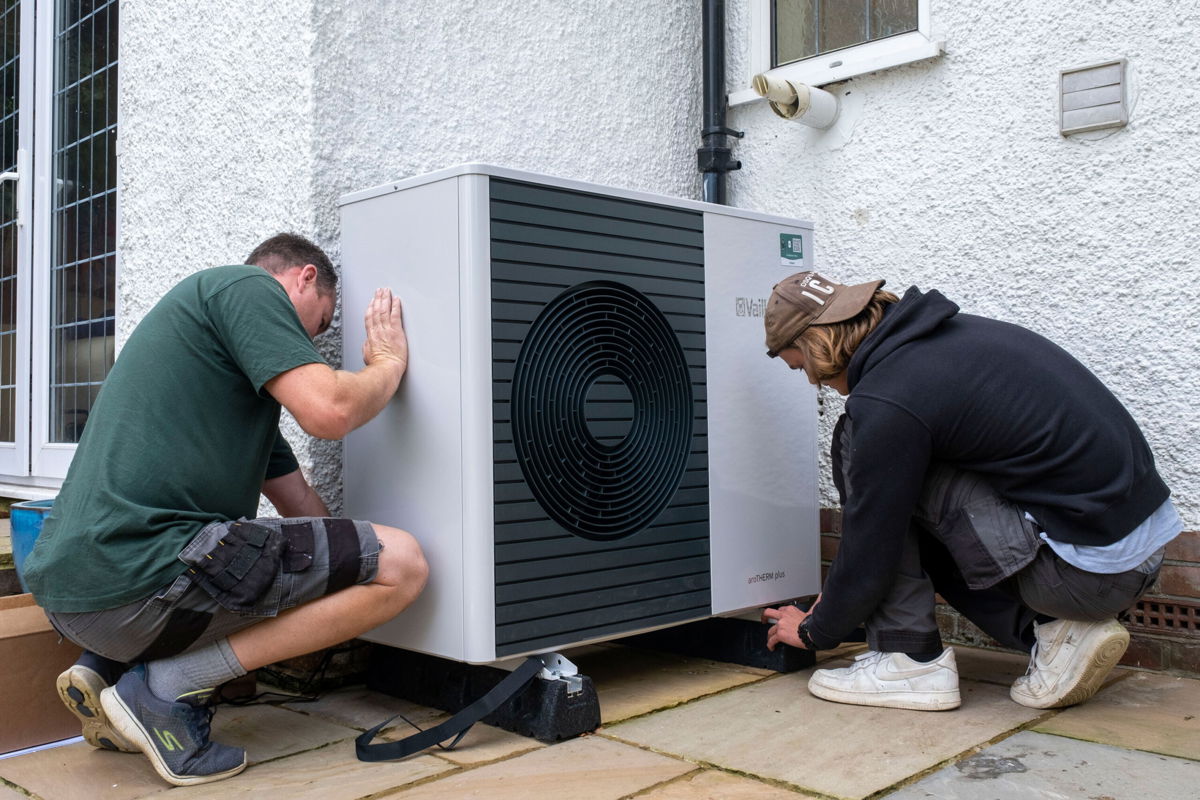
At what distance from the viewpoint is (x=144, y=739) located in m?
1.86

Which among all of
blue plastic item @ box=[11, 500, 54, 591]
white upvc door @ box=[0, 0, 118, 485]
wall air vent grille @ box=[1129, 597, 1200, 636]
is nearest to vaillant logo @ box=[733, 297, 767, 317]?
wall air vent grille @ box=[1129, 597, 1200, 636]

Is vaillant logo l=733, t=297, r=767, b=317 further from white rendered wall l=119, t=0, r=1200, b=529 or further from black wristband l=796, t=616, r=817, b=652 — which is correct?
black wristband l=796, t=616, r=817, b=652

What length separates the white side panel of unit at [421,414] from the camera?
2.06 metres

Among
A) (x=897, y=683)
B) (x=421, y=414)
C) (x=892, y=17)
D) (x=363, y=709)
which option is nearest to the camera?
(x=421, y=414)

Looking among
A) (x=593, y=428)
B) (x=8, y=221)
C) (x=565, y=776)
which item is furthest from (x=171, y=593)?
(x=8, y=221)

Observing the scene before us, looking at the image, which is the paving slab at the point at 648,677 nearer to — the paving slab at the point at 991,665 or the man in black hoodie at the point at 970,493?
the man in black hoodie at the point at 970,493

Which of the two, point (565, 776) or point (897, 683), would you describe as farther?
point (897, 683)

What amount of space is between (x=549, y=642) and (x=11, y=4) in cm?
363

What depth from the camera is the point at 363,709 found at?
2.35 meters

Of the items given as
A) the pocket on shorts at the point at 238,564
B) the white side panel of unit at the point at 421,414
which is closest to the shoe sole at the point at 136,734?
the pocket on shorts at the point at 238,564

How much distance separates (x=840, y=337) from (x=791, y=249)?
540 millimetres

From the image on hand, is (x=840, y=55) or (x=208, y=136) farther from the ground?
(x=840, y=55)

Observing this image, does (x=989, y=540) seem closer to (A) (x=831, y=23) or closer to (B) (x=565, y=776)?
(B) (x=565, y=776)

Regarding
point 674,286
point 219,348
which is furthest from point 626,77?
point 219,348
